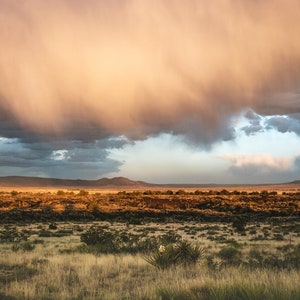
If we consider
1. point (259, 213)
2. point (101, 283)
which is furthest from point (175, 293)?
point (259, 213)

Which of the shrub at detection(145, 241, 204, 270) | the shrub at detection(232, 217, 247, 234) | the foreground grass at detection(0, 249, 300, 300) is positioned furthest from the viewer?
the shrub at detection(232, 217, 247, 234)

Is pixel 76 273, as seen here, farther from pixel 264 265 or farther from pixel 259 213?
pixel 259 213

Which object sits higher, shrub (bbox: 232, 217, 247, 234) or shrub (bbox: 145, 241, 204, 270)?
shrub (bbox: 145, 241, 204, 270)

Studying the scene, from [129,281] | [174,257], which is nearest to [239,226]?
[174,257]

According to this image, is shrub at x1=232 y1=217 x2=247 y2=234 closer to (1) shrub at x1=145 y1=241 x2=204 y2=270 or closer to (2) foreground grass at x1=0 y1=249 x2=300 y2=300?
(1) shrub at x1=145 y1=241 x2=204 y2=270

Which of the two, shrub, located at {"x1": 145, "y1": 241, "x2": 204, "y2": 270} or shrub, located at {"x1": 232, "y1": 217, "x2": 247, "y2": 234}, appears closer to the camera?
shrub, located at {"x1": 145, "y1": 241, "x2": 204, "y2": 270}

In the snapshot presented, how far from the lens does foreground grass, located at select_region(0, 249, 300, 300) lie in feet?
27.2

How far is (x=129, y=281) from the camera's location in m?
11.3

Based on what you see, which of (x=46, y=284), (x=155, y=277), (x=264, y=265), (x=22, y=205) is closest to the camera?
(x=46, y=284)

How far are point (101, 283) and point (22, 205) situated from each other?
7230cm

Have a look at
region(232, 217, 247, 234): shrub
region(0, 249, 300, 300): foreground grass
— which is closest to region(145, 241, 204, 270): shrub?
region(0, 249, 300, 300): foreground grass

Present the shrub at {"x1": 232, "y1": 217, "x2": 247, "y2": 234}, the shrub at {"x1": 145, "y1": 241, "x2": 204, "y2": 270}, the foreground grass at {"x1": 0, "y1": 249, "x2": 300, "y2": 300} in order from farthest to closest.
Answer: the shrub at {"x1": 232, "y1": 217, "x2": 247, "y2": 234} < the shrub at {"x1": 145, "y1": 241, "x2": 204, "y2": 270} < the foreground grass at {"x1": 0, "y1": 249, "x2": 300, "y2": 300}

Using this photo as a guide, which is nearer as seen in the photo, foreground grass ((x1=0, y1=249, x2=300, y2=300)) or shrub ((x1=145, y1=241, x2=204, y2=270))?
foreground grass ((x1=0, y1=249, x2=300, y2=300))

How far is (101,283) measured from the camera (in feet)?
35.3
